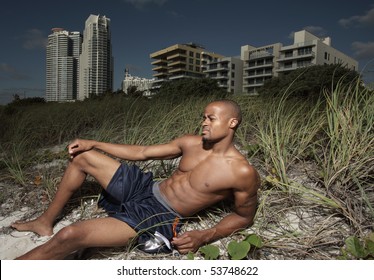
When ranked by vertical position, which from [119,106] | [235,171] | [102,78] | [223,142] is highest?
[102,78]

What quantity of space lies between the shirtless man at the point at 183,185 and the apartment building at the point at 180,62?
200ft

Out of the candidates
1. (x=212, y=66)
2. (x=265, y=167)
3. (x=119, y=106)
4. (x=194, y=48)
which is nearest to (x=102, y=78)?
(x=119, y=106)

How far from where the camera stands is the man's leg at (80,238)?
1617mm

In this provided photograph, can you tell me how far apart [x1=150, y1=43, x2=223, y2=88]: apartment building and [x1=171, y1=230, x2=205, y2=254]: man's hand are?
2412 inches

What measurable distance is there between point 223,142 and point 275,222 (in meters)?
0.77

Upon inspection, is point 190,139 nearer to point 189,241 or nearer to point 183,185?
point 183,185

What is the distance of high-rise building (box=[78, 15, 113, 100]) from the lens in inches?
899

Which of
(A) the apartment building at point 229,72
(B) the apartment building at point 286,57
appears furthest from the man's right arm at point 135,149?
(A) the apartment building at point 229,72

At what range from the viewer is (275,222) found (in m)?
2.10

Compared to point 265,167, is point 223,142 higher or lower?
higher

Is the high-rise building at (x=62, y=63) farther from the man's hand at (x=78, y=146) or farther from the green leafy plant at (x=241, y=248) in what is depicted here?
the green leafy plant at (x=241, y=248)

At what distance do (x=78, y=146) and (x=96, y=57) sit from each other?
25.4 meters

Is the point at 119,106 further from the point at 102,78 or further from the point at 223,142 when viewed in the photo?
the point at 102,78

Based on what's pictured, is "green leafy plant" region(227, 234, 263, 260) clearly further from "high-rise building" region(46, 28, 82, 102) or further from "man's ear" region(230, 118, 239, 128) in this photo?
"high-rise building" region(46, 28, 82, 102)
